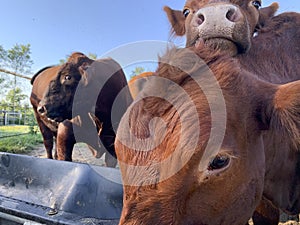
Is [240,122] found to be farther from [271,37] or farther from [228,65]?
[271,37]

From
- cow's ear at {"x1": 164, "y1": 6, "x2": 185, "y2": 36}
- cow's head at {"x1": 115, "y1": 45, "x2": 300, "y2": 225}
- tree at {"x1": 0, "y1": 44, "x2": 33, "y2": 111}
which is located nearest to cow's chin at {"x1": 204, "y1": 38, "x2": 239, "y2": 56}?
cow's head at {"x1": 115, "y1": 45, "x2": 300, "y2": 225}

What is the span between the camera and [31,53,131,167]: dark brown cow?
4.40 m

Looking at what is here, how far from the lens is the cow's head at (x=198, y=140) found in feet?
3.27

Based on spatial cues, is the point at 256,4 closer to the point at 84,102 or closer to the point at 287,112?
the point at 287,112

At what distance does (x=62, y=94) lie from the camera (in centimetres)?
443

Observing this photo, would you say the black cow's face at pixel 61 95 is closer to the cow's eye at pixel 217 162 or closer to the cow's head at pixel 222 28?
the cow's head at pixel 222 28

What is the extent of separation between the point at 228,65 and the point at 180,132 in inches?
16.9

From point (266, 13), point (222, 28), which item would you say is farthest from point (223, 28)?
point (266, 13)

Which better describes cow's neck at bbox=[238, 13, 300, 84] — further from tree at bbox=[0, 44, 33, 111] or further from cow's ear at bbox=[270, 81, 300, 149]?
tree at bbox=[0, 44, 33, 111]

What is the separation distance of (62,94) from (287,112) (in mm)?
3899

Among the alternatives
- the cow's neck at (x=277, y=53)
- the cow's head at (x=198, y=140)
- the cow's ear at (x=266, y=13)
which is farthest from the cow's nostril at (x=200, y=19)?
the cow's ear at (x=266, y=13)

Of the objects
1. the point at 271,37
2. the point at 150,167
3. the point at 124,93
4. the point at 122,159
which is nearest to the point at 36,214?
the point at 122,159

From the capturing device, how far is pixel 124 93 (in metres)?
4.47

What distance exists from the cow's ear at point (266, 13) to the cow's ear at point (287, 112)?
1.20 meters
